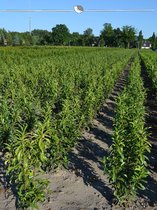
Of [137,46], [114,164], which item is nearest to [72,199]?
[114,164]

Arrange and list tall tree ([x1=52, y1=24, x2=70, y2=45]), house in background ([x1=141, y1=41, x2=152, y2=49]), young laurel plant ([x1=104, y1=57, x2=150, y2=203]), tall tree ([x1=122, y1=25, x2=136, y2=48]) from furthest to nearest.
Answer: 1. house in background ([x1=141, y1=41, x2=152, y2=49])
2. tall tree ([x1=122, y1=25, x2=136, y2=48])
3. tall tree ([x1=52, y1=24, x2=70, y2=45])
4. young laurel plant ([x1=104, y1=57, x2=150, y2=203])

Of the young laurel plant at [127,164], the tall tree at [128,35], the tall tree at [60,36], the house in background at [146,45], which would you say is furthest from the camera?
the house in background at [146,45]

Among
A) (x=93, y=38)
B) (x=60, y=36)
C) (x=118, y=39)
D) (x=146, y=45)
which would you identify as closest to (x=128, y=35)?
(x=118, y=39)

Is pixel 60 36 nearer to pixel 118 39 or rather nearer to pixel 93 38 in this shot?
pixel 93 38

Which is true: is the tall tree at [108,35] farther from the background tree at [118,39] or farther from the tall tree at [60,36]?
the tall tree at [60,36]

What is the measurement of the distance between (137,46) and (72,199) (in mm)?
124979

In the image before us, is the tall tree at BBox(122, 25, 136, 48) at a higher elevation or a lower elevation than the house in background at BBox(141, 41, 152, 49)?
higher

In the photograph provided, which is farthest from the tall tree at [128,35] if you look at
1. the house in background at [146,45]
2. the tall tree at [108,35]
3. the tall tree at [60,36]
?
the house in background at [146,45]

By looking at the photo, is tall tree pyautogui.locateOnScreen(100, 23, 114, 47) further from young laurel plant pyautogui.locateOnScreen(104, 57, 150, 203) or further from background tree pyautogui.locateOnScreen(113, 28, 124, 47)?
young laurel plant pyautogui.locateOnScreen(104, 57, 150, 203)

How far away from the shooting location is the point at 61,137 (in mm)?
5367

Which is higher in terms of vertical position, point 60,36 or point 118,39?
point 60,36

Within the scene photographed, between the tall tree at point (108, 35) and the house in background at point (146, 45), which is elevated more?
the tall tree at point (108, 35)

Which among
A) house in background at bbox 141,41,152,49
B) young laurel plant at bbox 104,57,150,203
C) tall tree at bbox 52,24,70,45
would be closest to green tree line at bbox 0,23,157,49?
tall tree at bbox 52,24,70,45

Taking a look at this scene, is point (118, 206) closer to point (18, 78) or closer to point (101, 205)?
point (101, 205)
